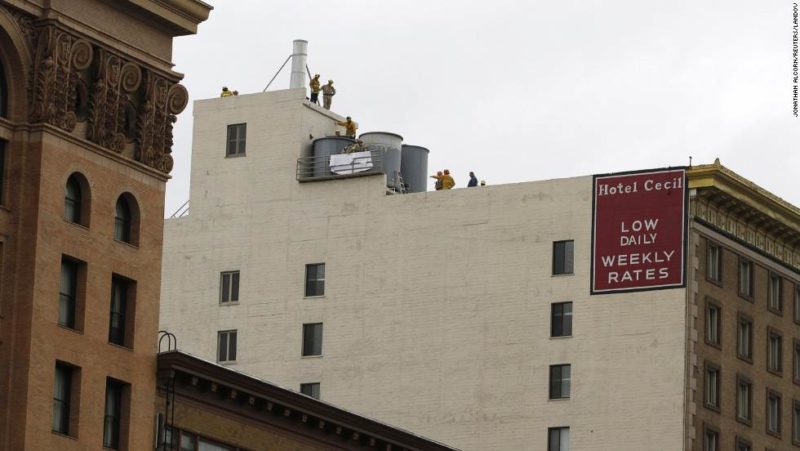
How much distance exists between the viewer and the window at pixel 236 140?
379ft

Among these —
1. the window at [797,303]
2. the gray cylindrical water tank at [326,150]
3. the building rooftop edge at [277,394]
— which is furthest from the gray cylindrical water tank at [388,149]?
the building rooftop edge at [277,394]

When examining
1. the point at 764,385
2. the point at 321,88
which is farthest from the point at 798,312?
the point at 321,88

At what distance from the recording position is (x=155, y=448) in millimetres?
72875

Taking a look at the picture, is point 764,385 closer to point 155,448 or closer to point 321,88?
point 321,88

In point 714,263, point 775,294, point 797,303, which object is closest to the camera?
point 714,263

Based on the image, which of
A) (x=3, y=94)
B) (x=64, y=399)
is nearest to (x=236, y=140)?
(x=3, y=94)

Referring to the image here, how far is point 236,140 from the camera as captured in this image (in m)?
116

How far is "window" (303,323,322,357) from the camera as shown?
11238 centimetres

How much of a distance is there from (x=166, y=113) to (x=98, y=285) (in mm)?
6160

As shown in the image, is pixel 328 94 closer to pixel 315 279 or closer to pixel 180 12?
pixel 315 279

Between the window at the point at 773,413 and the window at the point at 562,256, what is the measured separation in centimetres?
1192

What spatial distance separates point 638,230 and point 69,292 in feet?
140

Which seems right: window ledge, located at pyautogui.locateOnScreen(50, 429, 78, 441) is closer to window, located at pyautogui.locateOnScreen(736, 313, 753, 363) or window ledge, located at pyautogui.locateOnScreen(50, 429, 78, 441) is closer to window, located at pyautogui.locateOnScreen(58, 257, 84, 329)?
window, located at pyautogui.locateOnScreen(58, 257, 84, 329)

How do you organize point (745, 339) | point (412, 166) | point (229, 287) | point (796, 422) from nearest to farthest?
point (745, 339), point (796, 422), point (229, 287), point (412, 166)
